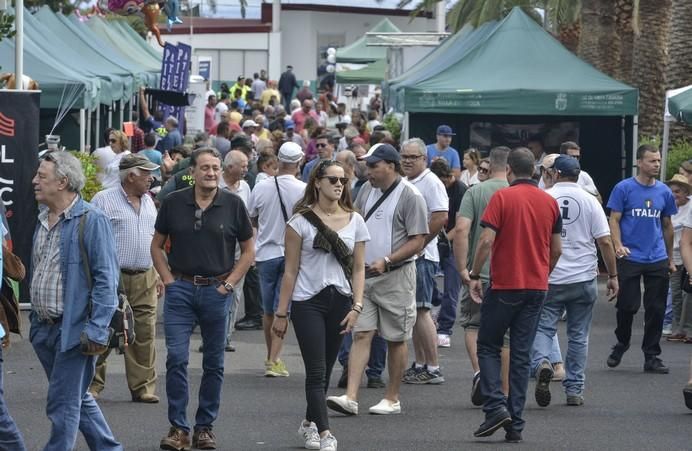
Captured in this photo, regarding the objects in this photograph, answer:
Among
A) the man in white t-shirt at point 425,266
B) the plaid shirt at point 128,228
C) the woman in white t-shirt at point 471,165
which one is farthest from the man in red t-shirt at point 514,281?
the woman in white t-shirt at point 471,165

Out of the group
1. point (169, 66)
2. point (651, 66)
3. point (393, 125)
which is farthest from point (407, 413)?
point (393, 125)

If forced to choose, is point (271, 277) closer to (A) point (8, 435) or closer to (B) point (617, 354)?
(B) point (617, 354)

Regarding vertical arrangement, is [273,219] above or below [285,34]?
below

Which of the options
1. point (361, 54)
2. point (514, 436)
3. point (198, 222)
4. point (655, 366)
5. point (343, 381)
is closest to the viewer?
point (198, 222)

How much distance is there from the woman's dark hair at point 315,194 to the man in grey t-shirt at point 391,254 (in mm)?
1022

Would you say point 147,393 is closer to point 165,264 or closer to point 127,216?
point 127,216

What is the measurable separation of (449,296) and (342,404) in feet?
12.8

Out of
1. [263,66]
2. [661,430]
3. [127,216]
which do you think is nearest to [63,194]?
[127,216]

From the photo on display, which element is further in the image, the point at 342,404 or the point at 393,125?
the point at 393,125

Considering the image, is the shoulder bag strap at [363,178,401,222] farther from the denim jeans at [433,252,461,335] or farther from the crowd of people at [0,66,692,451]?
the denim jeans at [433,252,461,335]

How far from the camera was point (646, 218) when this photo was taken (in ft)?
40.6

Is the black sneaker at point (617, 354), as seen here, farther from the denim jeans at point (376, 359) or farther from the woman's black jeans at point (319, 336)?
the woman's black jeans at point (319, 336)

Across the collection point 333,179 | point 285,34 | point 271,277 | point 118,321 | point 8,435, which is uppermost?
point 285,34

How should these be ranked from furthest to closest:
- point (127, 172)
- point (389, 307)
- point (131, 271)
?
point (131, 271), point (127, 172), point (389, 307)
